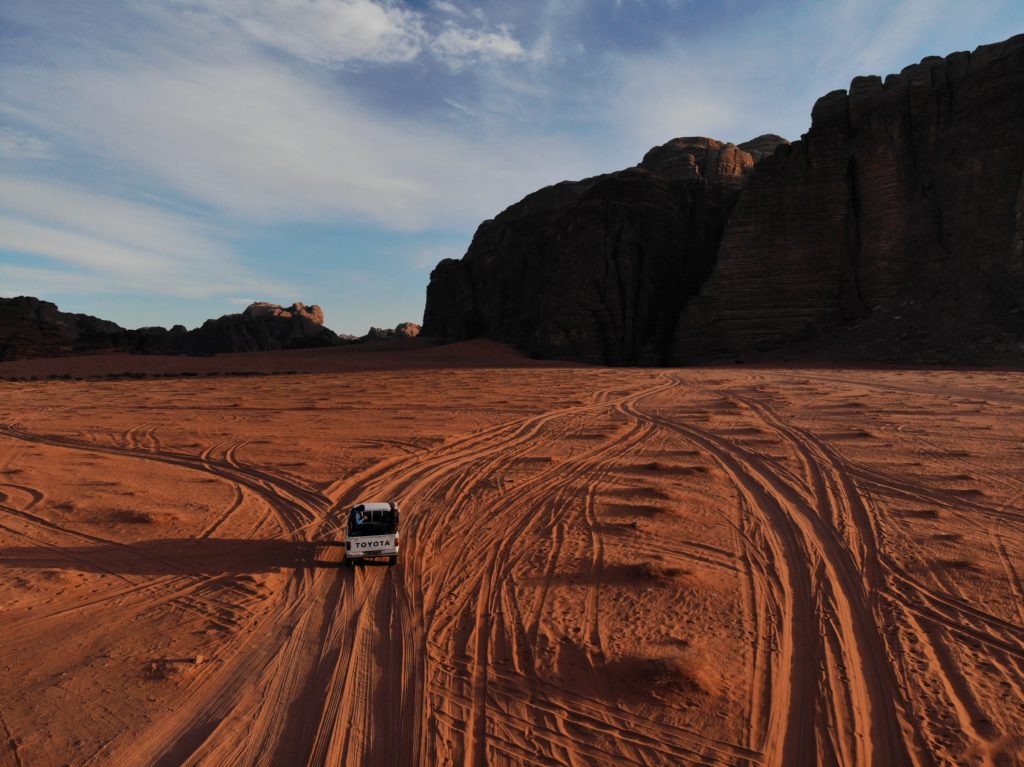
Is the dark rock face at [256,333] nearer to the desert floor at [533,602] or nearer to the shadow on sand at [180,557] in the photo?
the desert floor at [533,602]

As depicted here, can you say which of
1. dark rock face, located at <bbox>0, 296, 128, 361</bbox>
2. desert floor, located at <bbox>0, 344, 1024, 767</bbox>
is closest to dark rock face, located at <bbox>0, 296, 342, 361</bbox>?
dark rock face, located at <bbox>0, 296, 128, 361</bbox>

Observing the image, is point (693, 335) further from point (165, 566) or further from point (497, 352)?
point (165, 566)

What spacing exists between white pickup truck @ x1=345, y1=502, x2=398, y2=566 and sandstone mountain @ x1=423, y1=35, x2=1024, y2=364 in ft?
116

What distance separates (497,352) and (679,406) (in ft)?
112

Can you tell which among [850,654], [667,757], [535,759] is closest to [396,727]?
[535,759]

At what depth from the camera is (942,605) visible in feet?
21.8

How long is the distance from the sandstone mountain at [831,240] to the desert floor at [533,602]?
937 inches

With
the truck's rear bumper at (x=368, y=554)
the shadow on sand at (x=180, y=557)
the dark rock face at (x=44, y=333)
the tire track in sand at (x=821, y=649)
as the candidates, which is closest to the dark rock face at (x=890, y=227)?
the tire track in sand at (x=821, y=649)

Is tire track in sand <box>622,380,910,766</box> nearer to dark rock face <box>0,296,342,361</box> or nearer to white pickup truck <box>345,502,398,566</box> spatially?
white pickup truck <box>345,502,398,566</box>

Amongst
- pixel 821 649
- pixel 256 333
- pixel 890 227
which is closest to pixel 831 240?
pixel 890 227

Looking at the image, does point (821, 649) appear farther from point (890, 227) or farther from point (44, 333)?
point (44, 333)

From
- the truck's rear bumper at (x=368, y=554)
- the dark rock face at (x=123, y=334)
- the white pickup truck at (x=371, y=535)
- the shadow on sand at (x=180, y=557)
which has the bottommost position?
the shadow on sand at (x=180, y=557)

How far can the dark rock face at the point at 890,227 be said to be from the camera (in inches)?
1340

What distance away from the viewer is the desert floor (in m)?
4.92
